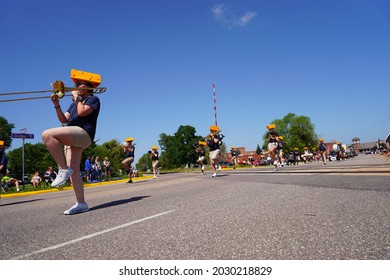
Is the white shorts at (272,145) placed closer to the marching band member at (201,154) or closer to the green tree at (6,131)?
the marching band member at (201,154)

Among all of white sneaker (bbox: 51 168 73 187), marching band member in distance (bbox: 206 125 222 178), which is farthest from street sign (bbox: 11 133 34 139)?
white sneaker (bbox: 51 168 73 187)

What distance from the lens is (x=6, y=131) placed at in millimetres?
46531

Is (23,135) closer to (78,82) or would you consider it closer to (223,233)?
(78,82)

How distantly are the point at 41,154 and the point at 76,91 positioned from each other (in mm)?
64126

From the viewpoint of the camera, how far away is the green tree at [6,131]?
4499 centimetres

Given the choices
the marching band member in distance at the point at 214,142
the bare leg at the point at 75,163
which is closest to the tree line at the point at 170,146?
the marching band member in distance at the point at 214,142

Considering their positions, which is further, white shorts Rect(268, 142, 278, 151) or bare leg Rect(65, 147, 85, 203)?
white shorts Rect(268, 142, 278, 151)

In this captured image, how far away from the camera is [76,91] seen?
12.3 feet

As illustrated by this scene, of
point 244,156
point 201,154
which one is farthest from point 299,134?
point 201,154

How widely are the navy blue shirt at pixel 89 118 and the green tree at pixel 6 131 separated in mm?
51829

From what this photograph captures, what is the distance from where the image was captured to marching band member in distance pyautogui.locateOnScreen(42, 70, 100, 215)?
345cm

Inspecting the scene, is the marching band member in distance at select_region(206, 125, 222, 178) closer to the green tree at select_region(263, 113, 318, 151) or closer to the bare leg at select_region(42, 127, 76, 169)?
the bare leg at select_region(42, 127, 76, 169)

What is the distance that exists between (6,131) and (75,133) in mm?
54763
